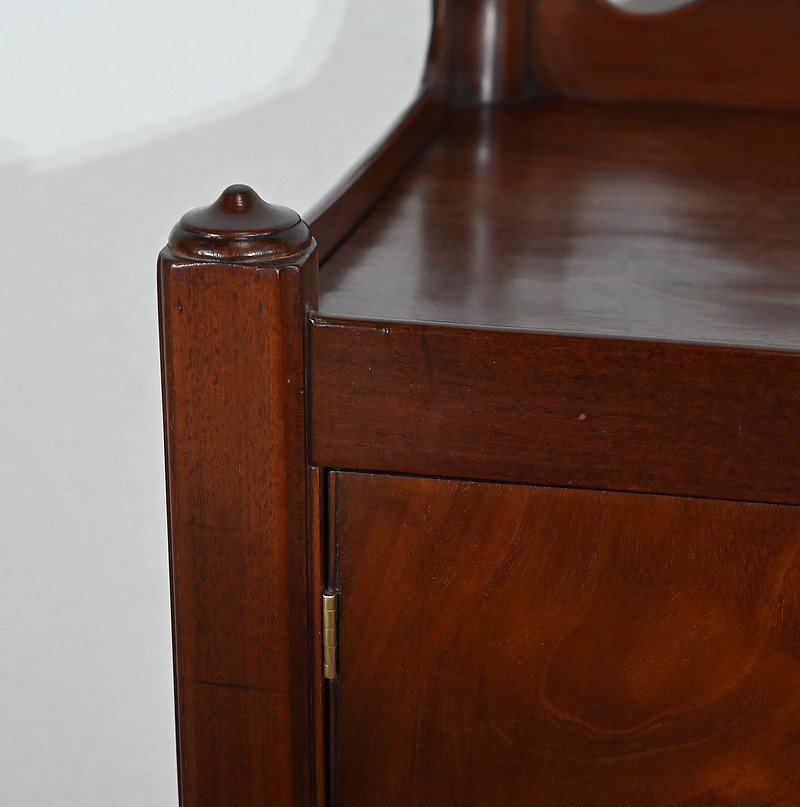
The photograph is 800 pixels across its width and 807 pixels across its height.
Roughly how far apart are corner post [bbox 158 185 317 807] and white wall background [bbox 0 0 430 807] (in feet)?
1.63

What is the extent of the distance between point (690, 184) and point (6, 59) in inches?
24.1

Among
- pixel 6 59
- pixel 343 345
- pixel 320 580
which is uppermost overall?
pixel 6 59

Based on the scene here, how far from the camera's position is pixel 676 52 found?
1.05 metres

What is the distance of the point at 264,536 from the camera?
1.83 feet

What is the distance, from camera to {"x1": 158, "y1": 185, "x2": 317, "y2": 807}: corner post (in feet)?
1.69

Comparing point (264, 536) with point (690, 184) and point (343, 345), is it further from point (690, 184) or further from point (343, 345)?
point (690, 184)

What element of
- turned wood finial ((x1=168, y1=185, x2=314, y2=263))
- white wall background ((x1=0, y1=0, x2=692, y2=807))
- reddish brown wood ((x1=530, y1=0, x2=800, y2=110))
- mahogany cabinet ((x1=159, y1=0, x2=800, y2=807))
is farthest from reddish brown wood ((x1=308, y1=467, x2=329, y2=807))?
reddish brown wood ((x1=530, y1=0, x2=800, y2=110))

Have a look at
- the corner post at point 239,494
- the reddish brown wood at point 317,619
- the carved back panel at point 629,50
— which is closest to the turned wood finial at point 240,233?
the corner post at point 239,494

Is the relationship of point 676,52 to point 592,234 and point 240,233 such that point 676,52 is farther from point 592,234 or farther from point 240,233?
point 240,233

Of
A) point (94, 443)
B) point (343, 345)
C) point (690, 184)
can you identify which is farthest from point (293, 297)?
point (94, 443)

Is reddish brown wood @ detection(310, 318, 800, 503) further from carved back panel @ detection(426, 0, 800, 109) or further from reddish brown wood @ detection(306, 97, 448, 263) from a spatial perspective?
carved back panel @ detection(426, 0, 800, 109)

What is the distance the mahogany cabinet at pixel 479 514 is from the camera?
519mm

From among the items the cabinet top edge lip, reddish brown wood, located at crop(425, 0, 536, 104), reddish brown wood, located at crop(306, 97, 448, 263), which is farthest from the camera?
reddish brown wood, located at crop(425, 0, 536, 104)

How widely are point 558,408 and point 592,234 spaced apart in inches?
7.5
